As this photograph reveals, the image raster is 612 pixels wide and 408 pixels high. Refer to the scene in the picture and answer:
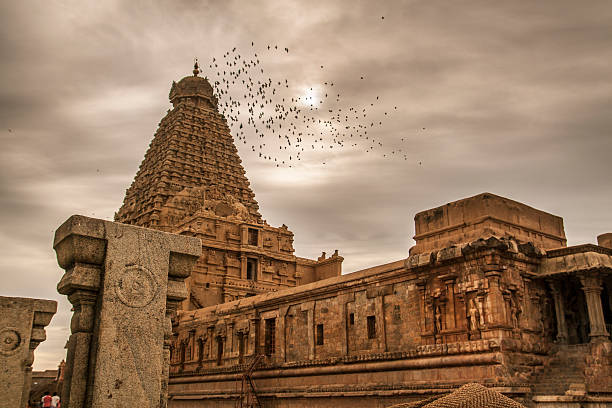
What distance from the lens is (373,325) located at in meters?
22.6

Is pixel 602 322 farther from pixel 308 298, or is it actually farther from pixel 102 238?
pixel 102 238

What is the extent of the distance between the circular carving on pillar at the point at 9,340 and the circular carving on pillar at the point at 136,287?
875cm

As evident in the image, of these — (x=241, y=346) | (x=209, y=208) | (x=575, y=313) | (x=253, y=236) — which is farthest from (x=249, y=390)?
(x=209, y=208)

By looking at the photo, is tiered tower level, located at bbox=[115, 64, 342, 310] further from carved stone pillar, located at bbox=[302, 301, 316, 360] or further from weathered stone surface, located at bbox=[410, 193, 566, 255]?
weathered stone surface, located at bbox=[410, 193, 566, 255]

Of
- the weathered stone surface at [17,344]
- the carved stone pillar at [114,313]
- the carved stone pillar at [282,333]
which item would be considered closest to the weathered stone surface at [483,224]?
the carved stone pillar at [282,333]

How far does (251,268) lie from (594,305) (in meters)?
29.2

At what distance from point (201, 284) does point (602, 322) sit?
27711mm

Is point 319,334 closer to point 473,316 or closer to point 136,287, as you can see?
point 473,316

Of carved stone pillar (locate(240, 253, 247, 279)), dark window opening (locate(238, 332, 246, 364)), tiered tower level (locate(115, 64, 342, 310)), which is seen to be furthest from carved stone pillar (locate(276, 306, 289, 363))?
carved stone pillar (locate(240, 253, 247, 279))

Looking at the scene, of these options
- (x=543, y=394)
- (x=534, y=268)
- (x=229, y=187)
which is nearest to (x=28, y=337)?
(x=543, y=394)

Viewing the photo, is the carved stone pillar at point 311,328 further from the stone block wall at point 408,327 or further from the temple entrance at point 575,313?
the temple entrance at point 575,313

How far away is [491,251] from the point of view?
61.4 ft

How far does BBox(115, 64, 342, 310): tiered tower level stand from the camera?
42031 millimetres

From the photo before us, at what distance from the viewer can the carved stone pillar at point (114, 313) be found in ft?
21.3
